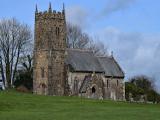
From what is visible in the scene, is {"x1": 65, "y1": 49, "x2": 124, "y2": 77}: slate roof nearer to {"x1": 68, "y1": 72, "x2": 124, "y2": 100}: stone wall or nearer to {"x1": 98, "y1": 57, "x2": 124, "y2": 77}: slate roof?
{"x1": 98, "y1": 57, "x2": 124, "y2": 77}: slate roof

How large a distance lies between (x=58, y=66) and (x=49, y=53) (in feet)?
9.12

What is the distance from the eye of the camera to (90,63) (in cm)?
9169

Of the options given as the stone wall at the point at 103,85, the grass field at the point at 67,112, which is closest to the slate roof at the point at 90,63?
the stone wall at the point at 103,85

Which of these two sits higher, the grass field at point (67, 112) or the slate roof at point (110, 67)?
the slate roof at point (110, 67)

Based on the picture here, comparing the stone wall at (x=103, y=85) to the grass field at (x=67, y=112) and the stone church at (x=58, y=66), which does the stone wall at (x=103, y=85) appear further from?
the grass field at (x=67, y=112)

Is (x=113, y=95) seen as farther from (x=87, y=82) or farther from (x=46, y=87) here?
A: (x=46, y=87)

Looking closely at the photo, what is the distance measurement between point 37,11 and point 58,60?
387 inches

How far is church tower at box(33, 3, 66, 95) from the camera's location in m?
86.4

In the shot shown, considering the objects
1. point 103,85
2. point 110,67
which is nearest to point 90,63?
point 103,85

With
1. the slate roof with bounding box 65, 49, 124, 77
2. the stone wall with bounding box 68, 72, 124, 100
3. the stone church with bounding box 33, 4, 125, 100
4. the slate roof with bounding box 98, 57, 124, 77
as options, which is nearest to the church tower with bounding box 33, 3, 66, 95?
the stone church with bounding box 33, 4, 125, 100

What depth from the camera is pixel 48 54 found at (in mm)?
87312

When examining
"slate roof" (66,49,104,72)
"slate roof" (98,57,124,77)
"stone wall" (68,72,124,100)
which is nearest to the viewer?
"stone wall" (68,72,124,100)

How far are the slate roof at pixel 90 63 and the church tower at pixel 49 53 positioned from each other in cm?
242

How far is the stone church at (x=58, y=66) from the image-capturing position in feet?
284
